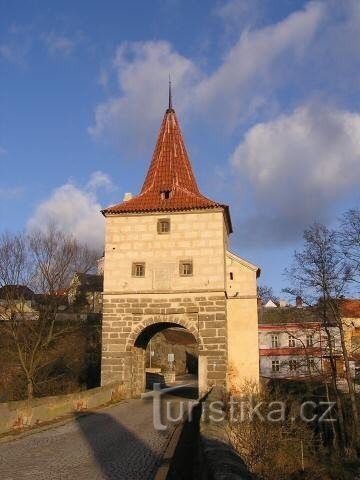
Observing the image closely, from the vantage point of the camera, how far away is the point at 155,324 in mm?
24000

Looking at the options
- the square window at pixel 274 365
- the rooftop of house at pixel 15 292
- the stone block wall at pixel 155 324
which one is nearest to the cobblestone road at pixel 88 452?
the stone block wall at pixel 155 324

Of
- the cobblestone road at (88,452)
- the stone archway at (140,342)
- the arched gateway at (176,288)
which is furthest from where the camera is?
the stone archway at (140,342)

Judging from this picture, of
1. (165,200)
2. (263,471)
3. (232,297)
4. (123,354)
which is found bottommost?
(263,471)

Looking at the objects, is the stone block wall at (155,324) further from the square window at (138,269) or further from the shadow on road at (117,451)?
the shadow on road at (117,451)

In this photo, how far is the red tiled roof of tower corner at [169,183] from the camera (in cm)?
2502

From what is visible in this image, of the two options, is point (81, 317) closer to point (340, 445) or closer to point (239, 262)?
point (239, 262)

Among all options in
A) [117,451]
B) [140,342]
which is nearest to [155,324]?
[140,342]

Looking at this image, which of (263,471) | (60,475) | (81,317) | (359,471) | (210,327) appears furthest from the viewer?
(81,317)

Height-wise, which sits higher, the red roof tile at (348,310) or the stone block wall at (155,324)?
the red roof tile at (348,310)

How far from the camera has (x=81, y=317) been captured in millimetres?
42281

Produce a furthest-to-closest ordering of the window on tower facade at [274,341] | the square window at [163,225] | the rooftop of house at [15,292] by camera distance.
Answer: the window on tower facade at [274,341] < the rooftop of house at [15,292] < the square window at [163,225]

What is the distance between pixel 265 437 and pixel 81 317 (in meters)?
31.6

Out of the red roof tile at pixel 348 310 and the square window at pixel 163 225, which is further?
the square window at pixel 163 225

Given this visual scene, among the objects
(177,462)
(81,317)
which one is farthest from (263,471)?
(81,317)
